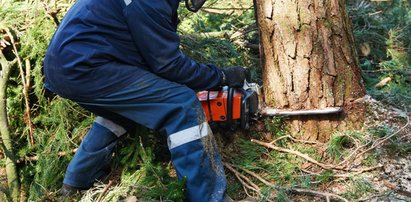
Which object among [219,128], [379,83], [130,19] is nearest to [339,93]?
[219,128]

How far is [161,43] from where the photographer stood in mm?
2643

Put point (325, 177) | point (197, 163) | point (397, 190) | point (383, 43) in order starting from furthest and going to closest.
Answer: point (383, 43) < point (325, 177) < point (397, 190) < point (197, 163)

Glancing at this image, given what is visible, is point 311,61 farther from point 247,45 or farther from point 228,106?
point 247,45

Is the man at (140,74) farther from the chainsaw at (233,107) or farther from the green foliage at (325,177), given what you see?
the green foliage at (325,177)

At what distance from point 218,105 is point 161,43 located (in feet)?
1.88

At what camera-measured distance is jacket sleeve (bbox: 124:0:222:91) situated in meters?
2.56

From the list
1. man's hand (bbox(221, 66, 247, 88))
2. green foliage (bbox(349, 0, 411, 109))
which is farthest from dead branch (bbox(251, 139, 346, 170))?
green foliage (bbox(349, 0, 411, 109))

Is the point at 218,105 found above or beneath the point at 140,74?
beneath

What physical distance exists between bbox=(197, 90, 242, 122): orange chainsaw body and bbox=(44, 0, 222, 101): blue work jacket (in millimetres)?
281

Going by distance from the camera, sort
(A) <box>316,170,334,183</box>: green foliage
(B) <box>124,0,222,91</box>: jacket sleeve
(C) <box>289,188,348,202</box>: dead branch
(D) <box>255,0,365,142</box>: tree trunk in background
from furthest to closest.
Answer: (D) <box>255,0,365,142</box>: tree trunk in background → (A) <box>316,170,334,183</box>: green foliage → (C) <box>289,188,348,202</box>: dead branch → (B) <box>124,0,222,91</box>: jacket sleeve

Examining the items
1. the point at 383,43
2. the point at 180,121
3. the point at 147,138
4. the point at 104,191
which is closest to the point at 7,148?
the point at 104,191

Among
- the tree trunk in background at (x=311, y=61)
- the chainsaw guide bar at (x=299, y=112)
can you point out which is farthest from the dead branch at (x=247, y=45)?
the chainsaw guide bar at (x=299, y=112)

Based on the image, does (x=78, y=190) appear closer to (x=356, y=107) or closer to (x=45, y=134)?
(x=45, y=134)

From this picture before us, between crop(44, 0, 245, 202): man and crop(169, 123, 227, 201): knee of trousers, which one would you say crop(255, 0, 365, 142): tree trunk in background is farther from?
crop(169, 123, 227, 201): knee of trousers
